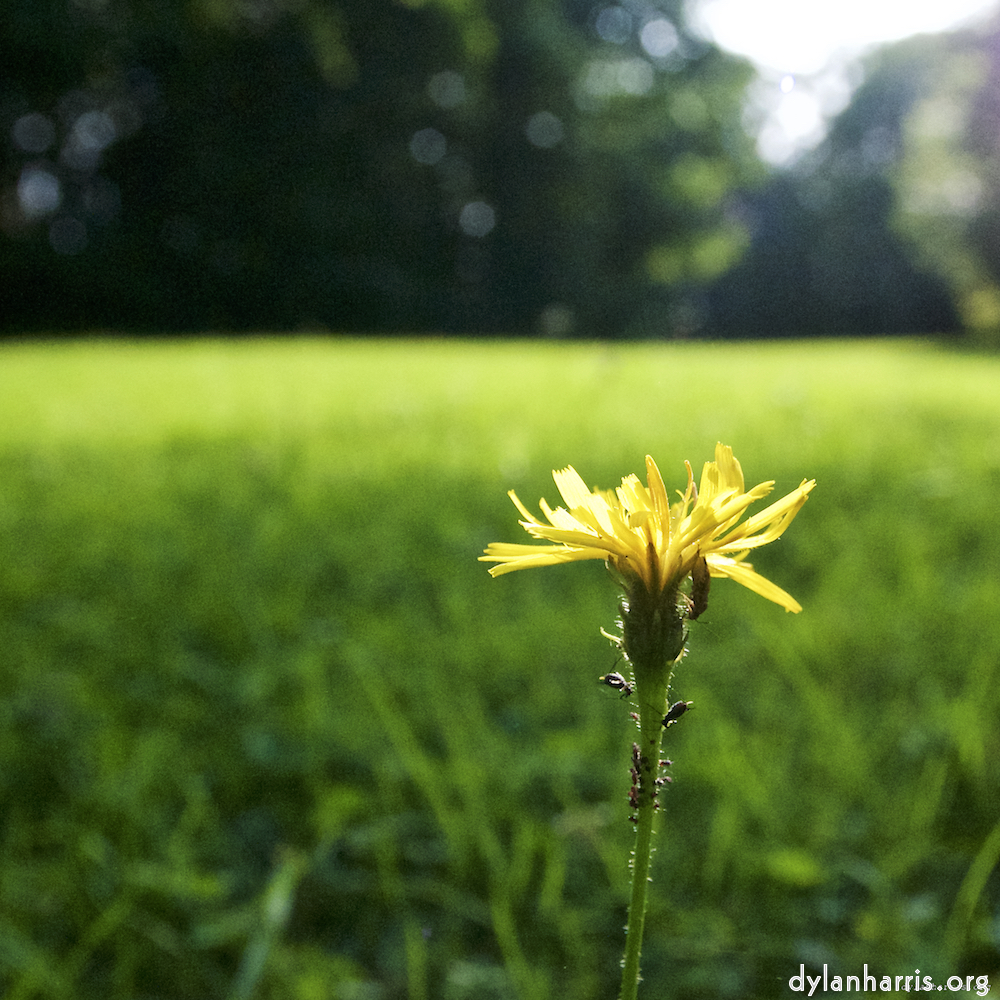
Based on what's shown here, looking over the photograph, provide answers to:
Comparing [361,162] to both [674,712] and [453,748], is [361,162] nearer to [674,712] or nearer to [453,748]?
[453,748]

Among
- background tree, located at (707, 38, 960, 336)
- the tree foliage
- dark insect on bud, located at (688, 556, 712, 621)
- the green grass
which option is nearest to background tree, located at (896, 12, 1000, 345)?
background tree, located at (707, 38, 960, 336)

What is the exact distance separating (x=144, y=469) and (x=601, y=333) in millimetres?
22069

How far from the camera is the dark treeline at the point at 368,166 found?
64.2 ft

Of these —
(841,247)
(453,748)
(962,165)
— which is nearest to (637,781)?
(453,748)

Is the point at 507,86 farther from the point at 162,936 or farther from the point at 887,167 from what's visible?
the point at 162,936

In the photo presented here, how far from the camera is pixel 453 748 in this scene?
1599mm

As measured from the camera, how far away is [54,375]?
7.05 metres

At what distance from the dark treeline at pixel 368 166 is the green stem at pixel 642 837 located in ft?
57.9

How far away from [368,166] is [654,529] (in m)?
24.0

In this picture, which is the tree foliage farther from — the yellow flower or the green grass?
the yellow flower

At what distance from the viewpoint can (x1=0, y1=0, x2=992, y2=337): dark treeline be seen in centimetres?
1958

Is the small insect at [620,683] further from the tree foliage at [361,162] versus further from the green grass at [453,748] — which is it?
the tree foliage at [361,162]

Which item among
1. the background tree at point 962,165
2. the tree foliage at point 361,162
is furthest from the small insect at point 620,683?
the background tree at point 962,165

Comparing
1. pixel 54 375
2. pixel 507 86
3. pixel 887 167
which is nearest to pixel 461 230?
pixel 507 86
